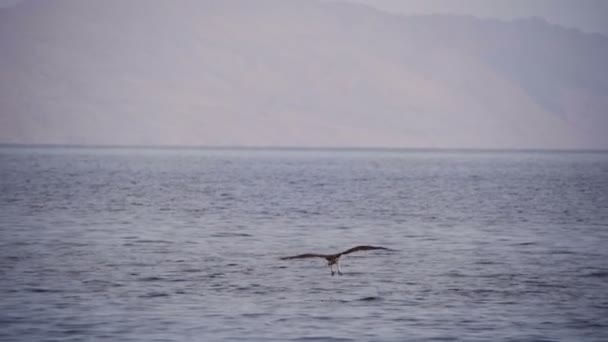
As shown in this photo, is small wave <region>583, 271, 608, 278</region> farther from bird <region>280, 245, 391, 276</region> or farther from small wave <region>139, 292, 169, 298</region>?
small wave <region>139, 292, 169, 298</region>

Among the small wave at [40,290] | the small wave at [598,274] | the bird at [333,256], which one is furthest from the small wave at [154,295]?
the small wave at [598,274]

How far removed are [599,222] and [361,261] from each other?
19.5m

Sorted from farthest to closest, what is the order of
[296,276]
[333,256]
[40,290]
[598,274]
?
[598,274]
[296,276]
[40,290]
[333,256]

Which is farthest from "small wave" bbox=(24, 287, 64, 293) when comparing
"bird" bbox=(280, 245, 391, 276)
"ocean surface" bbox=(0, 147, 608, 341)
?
"bird" bbox=(280, 245, 391, 276)

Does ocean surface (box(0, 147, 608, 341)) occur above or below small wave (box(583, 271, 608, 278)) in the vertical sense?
below

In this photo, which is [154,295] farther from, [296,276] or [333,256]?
[296,276]

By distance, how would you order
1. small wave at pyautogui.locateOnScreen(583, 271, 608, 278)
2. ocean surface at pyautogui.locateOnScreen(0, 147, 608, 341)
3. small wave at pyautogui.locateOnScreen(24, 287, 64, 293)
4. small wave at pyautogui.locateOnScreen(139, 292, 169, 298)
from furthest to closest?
small wave at pyautogui.locateOnScreen(583, 271, 608, 278) → small wave at pyautogui.locateOnScreen(24, 287, 64, 293) → small wave at pyautogui.locateOnScreen(139, 292, 169, 298) → ocean surface at pyautogui.locateOnScreen(0, 147, 608, 341)

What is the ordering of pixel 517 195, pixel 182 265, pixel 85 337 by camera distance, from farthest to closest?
pixel 517 195, pixel 182 265, pixel 85 337

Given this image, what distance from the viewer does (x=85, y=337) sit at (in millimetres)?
18109

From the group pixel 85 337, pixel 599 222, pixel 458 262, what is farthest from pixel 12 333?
pixel 599 222

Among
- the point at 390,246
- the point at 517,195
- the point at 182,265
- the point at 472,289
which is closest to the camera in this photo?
the point at 472,289

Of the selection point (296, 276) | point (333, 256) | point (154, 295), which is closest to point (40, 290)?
point (154, 295)

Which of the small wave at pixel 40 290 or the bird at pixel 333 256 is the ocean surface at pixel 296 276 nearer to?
the small wave at pixel 40 290

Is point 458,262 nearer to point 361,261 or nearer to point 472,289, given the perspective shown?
point 361,261
